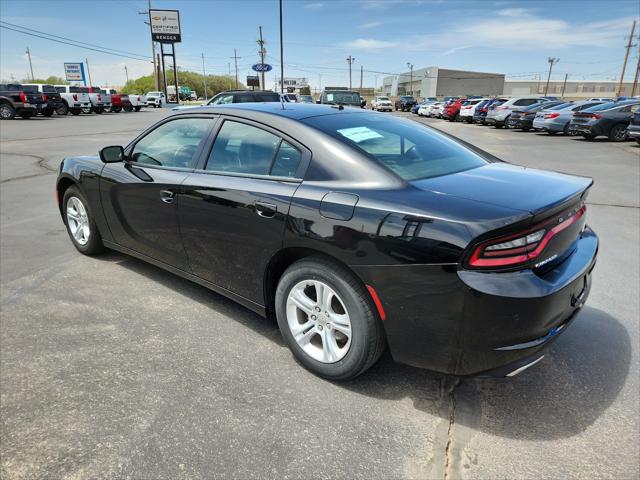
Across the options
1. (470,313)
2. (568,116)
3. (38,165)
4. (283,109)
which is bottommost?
A: (38,165)

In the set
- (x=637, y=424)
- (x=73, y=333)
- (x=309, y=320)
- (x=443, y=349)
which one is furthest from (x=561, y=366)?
(x=73, y=333)

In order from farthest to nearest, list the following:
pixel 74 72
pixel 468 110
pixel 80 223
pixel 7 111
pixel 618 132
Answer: pixel 74 72 → pixel 468 110 → pixel 7 111 → pixel 618 132 → pixel 80 223

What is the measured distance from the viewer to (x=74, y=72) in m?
73.6

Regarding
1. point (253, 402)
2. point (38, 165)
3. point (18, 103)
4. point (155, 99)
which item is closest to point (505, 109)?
point (38, 165)

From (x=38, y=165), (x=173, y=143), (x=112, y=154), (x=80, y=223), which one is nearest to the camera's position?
(x=173, y=143)

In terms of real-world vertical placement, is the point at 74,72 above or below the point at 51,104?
above

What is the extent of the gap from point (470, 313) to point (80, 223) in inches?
158

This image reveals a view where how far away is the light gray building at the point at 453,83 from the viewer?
101125mm

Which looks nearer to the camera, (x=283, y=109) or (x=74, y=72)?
(x=283, y=109)

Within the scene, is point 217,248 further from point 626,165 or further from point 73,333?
point 626,165

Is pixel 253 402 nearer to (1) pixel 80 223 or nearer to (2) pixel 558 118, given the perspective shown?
(1) pixel 80 223

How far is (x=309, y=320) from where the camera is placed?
2619mm

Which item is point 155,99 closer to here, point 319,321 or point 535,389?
point 319,321

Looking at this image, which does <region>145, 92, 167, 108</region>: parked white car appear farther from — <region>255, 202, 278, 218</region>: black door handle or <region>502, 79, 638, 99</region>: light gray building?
<region>502, 79, 638, 99</region>: light gray building
